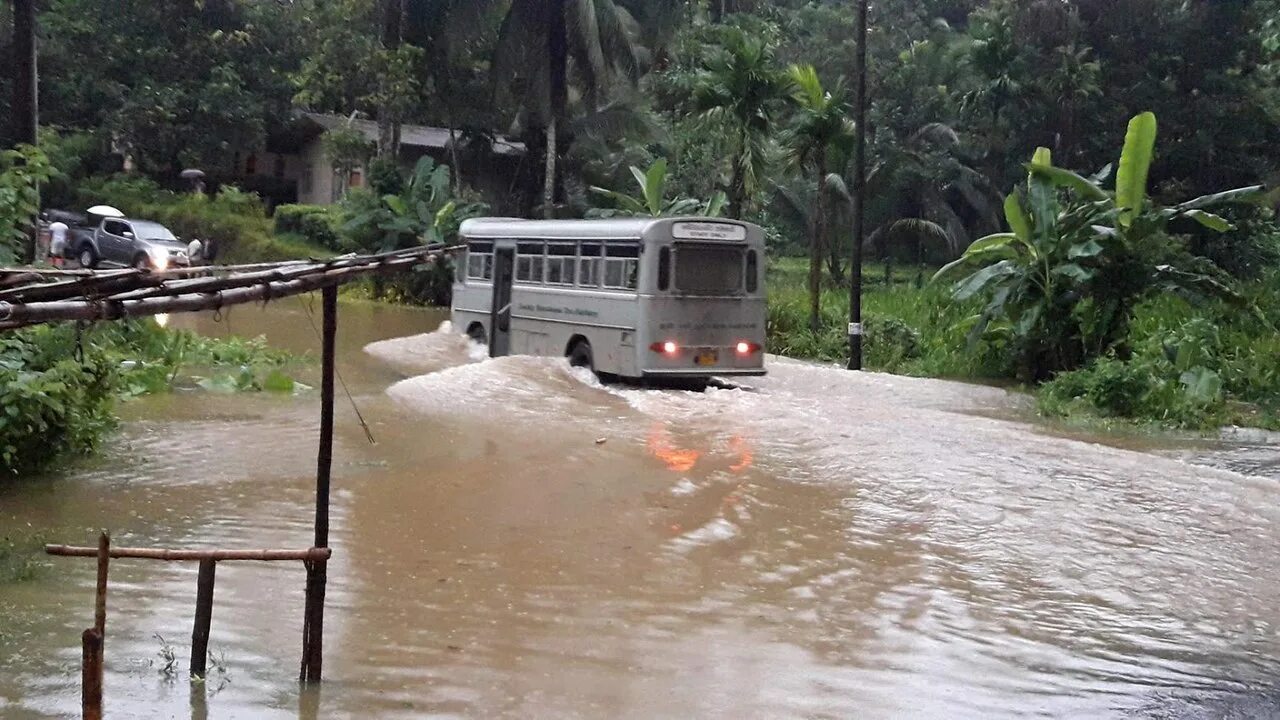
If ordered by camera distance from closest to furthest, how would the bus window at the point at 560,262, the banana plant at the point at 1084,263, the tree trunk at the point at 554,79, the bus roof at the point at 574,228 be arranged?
the bus roof at the point at 574,228
the banana plant at the point at 1084,263
the bus window at the point at 560,262
the tree trunk at the point at 554,79

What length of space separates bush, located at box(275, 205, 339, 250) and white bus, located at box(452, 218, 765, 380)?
1865 centimetres

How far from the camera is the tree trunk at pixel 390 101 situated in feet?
110

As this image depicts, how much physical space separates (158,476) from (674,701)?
253 inches

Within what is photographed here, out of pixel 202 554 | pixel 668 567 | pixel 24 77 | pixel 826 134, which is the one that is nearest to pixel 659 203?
pixel 826 134

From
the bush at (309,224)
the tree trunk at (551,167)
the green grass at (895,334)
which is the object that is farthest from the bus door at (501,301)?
the bush at (309,224)

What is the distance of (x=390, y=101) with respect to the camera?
32.7 m

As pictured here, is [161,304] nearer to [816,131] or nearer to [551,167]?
[816,131]

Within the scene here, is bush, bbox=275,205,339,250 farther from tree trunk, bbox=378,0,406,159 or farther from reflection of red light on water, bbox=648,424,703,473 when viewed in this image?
reflection of red light on water, bbox=648,424,703,473

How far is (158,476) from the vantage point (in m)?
11.3

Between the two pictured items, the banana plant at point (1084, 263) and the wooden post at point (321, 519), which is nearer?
the wooden post at point (321, 519)

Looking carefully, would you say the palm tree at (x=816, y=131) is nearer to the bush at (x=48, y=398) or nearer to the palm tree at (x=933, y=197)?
the palm tree at (x=933, y=197)

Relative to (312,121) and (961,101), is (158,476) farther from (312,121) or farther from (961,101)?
(312,121)

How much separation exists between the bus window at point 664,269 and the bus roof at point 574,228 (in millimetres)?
335

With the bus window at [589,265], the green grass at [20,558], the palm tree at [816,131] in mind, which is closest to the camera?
the green grass at [20,558]
